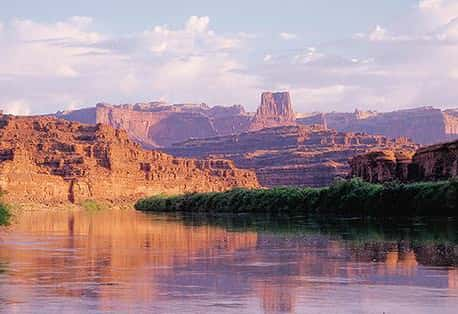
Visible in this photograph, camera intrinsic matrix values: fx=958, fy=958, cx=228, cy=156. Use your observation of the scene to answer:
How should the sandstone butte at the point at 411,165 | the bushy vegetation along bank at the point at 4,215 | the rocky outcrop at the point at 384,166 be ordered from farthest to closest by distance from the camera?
the rocky outcrop at the point at 384,166 < the sandstone butte at the point at 411,165 < the bushy vegetation along bank at the point at 4,215

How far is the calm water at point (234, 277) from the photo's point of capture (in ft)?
52.8

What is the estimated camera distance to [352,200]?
254ft

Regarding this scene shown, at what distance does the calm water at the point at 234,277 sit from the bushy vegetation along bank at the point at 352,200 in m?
30.4

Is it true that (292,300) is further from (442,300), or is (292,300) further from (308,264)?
(308,264)

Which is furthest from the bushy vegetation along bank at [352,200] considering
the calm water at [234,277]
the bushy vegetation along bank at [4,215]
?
the calm water at [234,277]

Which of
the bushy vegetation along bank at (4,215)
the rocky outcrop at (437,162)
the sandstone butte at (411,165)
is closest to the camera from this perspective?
the bushy vegetation along bank at (4,215)

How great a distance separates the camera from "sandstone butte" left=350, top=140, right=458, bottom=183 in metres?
103

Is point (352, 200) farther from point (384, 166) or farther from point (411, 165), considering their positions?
point (384, 166)

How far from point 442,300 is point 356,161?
126m

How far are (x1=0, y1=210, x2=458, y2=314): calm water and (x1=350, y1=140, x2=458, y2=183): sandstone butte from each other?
2682 inches

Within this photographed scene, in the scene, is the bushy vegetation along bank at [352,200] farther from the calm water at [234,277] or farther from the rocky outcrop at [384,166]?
the calm water at [234,277]

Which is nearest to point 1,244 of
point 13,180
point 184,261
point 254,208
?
point 184,261

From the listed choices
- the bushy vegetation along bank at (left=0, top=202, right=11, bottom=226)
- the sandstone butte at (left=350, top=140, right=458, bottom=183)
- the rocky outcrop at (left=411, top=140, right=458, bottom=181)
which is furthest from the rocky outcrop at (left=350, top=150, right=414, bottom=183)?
the bushy vegetation along bank at (left=0, top=202, right=11, bottom=226)

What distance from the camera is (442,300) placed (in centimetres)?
1661
